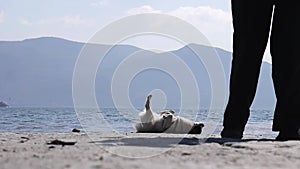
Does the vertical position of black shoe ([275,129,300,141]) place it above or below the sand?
below

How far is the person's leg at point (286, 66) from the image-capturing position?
444 cm

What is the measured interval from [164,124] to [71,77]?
1.93 m

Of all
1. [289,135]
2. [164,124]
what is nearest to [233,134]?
[289,135]

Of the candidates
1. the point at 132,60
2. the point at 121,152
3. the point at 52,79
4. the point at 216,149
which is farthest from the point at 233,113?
the point at 52,79

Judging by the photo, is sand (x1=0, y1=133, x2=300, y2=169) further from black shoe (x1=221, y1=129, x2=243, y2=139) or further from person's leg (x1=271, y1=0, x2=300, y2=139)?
black shoe (x1=221, y1=129, x2=243, y2=139)

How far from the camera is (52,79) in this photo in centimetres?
3259

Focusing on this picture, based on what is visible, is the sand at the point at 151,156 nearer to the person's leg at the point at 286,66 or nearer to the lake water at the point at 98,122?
the person's leg at the point at 286,66

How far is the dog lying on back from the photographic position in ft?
21.3

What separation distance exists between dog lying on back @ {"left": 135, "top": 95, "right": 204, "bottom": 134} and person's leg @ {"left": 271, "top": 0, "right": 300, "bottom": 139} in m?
1.96

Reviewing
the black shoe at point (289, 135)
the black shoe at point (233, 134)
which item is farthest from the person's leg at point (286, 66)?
the black shoe at point (233, 134)

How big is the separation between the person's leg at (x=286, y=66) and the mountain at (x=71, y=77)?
0.61m

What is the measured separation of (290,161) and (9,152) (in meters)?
1.64

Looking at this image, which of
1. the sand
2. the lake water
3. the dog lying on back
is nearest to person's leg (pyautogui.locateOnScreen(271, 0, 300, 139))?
the sand

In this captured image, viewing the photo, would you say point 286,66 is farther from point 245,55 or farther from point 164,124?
point 164,124
